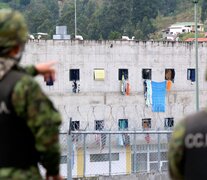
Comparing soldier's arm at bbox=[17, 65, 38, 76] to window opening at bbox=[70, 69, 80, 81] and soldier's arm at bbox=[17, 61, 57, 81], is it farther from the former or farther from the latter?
window opening at bbox=[70, 69, 80, 81]

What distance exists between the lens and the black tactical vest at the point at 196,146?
4516 millimetres

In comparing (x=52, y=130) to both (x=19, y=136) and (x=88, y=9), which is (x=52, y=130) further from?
(x=88, y=9)

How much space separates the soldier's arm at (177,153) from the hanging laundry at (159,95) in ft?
136

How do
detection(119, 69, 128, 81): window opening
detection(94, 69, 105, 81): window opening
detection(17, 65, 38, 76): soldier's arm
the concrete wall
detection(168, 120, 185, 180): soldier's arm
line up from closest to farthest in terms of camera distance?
1. detection(168, 120, 185, 180): soldier's arm
2. detection(17, 65, 38, 76): soldier's arm
3. the concrete wall
4. detection(94, 69, 105, 81): window opening
5. detection(119, 69, 128, 81): window opening

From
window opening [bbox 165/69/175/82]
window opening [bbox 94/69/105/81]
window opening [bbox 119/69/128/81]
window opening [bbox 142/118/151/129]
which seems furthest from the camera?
window opening [bbox 165/69/175/82]

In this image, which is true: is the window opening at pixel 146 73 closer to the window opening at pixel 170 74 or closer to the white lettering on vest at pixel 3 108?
the window opening at pixel 170 74

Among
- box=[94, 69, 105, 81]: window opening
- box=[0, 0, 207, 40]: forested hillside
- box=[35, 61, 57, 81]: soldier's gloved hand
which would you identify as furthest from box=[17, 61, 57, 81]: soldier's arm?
box=[0, 0, 207, 40]: forested hillside

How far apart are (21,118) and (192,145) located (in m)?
0.90

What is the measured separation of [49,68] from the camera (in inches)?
194

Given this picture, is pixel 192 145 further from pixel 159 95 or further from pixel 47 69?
pixel 159 95

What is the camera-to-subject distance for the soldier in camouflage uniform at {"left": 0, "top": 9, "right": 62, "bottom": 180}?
15.3ft

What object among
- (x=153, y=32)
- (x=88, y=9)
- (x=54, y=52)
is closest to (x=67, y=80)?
(x=54, y=52)

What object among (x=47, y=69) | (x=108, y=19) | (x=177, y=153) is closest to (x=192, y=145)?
(x=177, y=153)

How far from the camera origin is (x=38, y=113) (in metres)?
4.65
